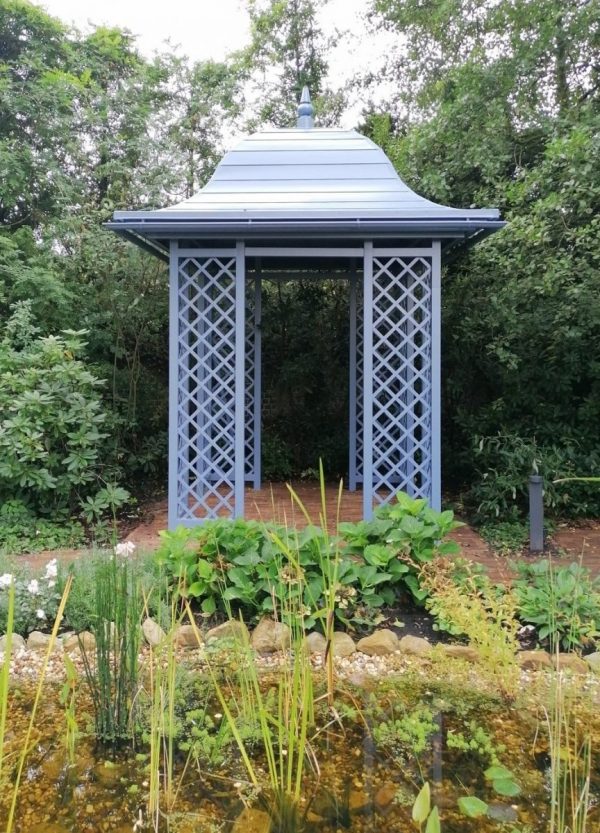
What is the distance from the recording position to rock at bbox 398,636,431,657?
2967 millimetres

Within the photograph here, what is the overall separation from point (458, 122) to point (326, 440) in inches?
144

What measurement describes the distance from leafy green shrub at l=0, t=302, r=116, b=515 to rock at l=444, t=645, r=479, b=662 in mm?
3276

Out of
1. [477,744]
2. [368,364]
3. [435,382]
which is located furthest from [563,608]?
[368,364]

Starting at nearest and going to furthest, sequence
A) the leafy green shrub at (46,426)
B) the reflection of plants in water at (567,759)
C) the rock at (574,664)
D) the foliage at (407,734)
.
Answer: the reflection of plants in water at (567,759)
the foliage at (407,734)
the rock at (574,664)
the leafy green shrub at (46,426)

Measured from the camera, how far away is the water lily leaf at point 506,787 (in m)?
1.98

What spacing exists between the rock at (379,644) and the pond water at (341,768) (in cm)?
31

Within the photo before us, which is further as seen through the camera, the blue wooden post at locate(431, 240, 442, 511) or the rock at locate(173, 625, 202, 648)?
the blue wooden post at locate(431, 240, 442, 511)

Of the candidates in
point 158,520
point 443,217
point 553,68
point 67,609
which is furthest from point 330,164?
point 67,609

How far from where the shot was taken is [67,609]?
10.3 ft

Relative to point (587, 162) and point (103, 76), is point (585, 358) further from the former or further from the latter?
point (103, 76)

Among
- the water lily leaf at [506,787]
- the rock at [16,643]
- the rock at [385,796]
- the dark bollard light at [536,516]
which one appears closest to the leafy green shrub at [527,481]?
the dark bollard light at [536,516]

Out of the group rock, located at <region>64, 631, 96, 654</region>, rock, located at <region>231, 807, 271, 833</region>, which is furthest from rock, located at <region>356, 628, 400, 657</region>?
rock, located at <region>64, 631, 96, 654</region>

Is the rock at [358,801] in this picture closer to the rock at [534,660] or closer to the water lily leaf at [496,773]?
the water lily leaf at [496,773]

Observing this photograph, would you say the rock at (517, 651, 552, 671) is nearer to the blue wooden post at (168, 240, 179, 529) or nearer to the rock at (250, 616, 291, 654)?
the rock at (250, 616, 291, 654)
